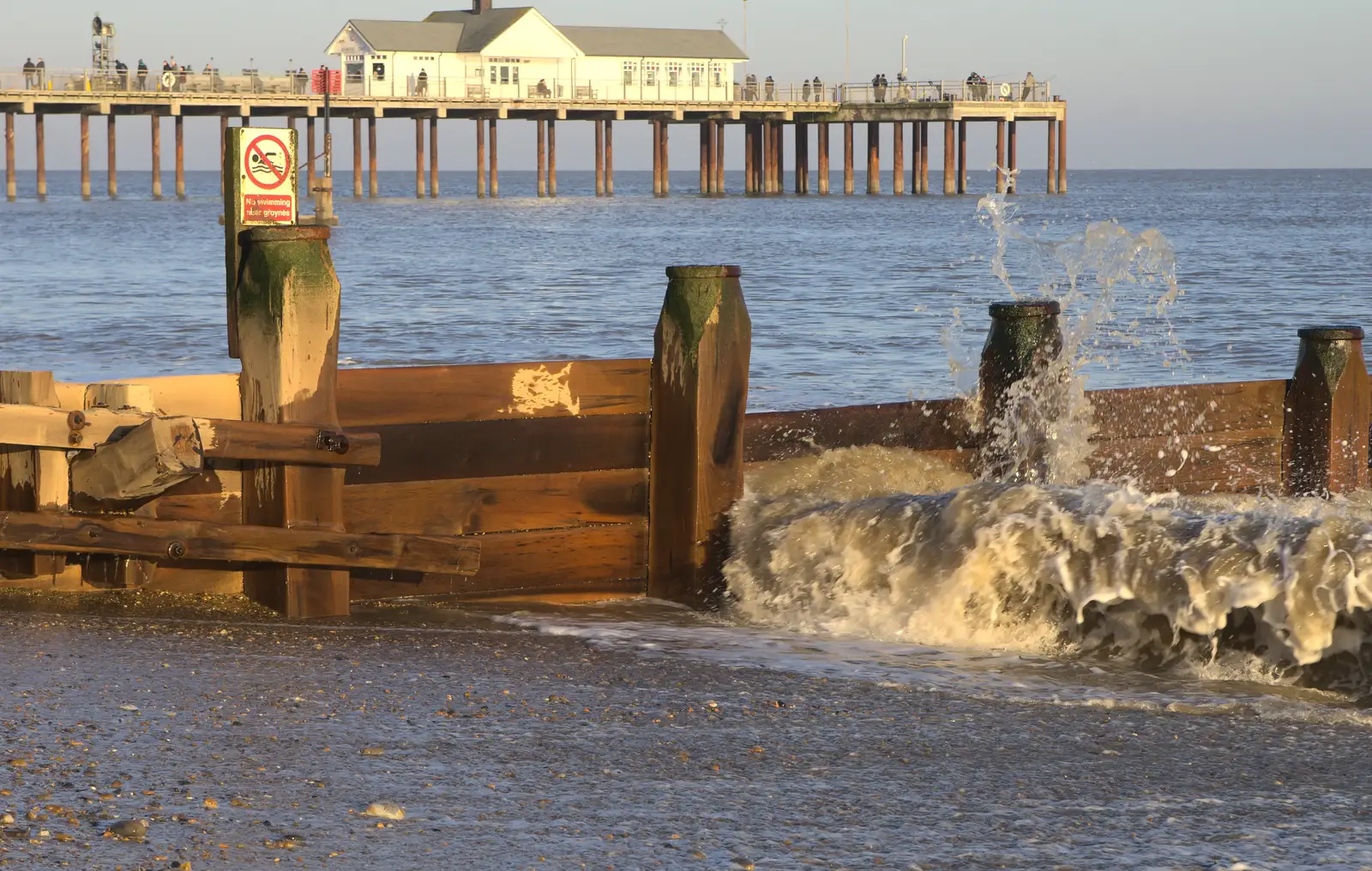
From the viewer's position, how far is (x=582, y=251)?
130 feet

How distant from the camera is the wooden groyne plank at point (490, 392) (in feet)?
19.7

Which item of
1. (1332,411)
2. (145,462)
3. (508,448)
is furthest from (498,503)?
(1332,411)

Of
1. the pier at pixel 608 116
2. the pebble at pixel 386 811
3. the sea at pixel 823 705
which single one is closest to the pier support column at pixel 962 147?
the pier at pixel 608 116

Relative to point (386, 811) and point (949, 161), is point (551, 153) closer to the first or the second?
point (949, 161)

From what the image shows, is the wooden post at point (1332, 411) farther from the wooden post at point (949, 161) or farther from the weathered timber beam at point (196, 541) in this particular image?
the wooden post at point (949, 161)

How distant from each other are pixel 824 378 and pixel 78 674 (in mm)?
11357

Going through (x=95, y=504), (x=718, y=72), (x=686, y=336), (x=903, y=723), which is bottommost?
(x=903, y=723)

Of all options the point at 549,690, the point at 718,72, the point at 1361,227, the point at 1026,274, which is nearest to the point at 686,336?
the point at 549,690

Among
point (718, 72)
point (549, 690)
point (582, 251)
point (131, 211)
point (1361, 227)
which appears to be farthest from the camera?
point (718, 72)

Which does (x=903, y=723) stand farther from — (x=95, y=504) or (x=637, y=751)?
(x=95, y=504)

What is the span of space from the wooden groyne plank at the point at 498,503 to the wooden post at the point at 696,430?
0.14 meters

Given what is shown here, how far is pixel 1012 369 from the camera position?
23.2 ft

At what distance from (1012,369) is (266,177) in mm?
3187

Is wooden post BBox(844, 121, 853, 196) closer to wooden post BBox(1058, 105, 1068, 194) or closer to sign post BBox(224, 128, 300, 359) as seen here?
wooden post BBox(1058, 105, 1068, 194)
